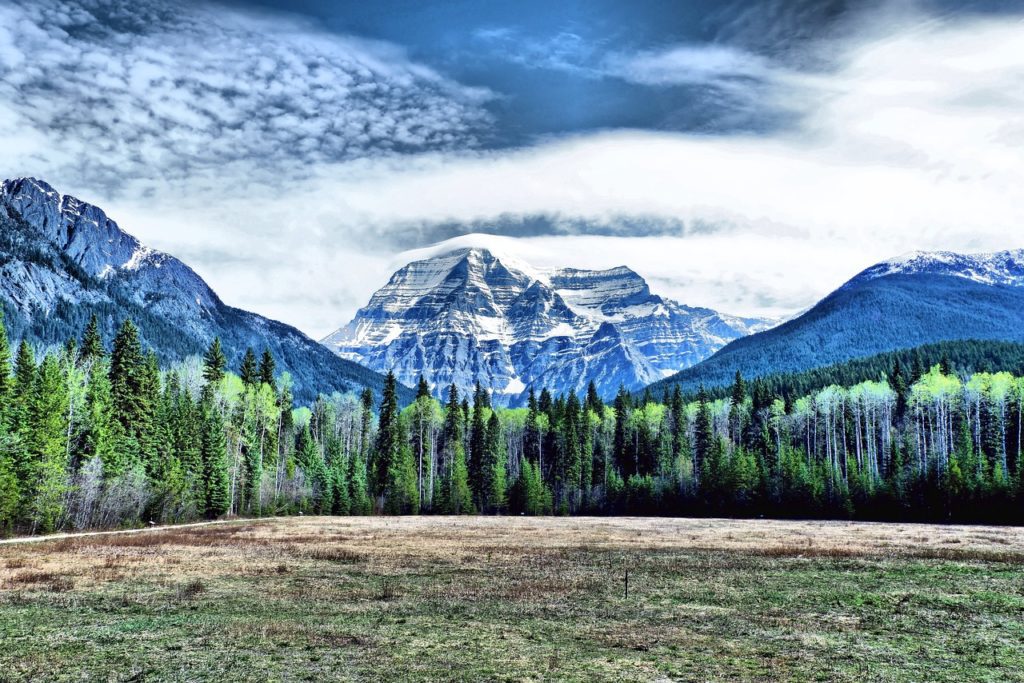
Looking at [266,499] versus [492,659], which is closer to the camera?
[492,659]

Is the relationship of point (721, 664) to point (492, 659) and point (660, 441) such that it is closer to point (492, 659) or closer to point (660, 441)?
point (492, 659)

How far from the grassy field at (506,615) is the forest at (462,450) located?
74.5 feet

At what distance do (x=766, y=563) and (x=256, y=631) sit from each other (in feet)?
93.1

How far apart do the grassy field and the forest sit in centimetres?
2271

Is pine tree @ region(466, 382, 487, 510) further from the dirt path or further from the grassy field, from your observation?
the grassy field

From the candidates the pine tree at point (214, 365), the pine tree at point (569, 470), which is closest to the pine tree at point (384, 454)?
the pine tree at point (214, 365)

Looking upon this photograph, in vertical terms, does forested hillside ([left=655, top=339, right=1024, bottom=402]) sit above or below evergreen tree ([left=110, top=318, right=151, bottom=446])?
above

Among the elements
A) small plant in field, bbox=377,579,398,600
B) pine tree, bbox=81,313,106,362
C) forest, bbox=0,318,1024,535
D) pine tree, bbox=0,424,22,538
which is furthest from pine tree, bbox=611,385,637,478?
small plant in field, bbox=377,579,398,600

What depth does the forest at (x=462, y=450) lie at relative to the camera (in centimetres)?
6750

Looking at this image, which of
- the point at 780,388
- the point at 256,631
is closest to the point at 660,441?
the point at 780,388

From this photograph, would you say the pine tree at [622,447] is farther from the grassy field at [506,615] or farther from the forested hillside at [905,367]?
the grassy field at [506,615]

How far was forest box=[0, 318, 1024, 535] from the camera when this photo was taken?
6750 centimetres

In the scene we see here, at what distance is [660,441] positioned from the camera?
150 meters

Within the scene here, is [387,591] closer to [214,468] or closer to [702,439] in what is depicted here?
[214,468]
